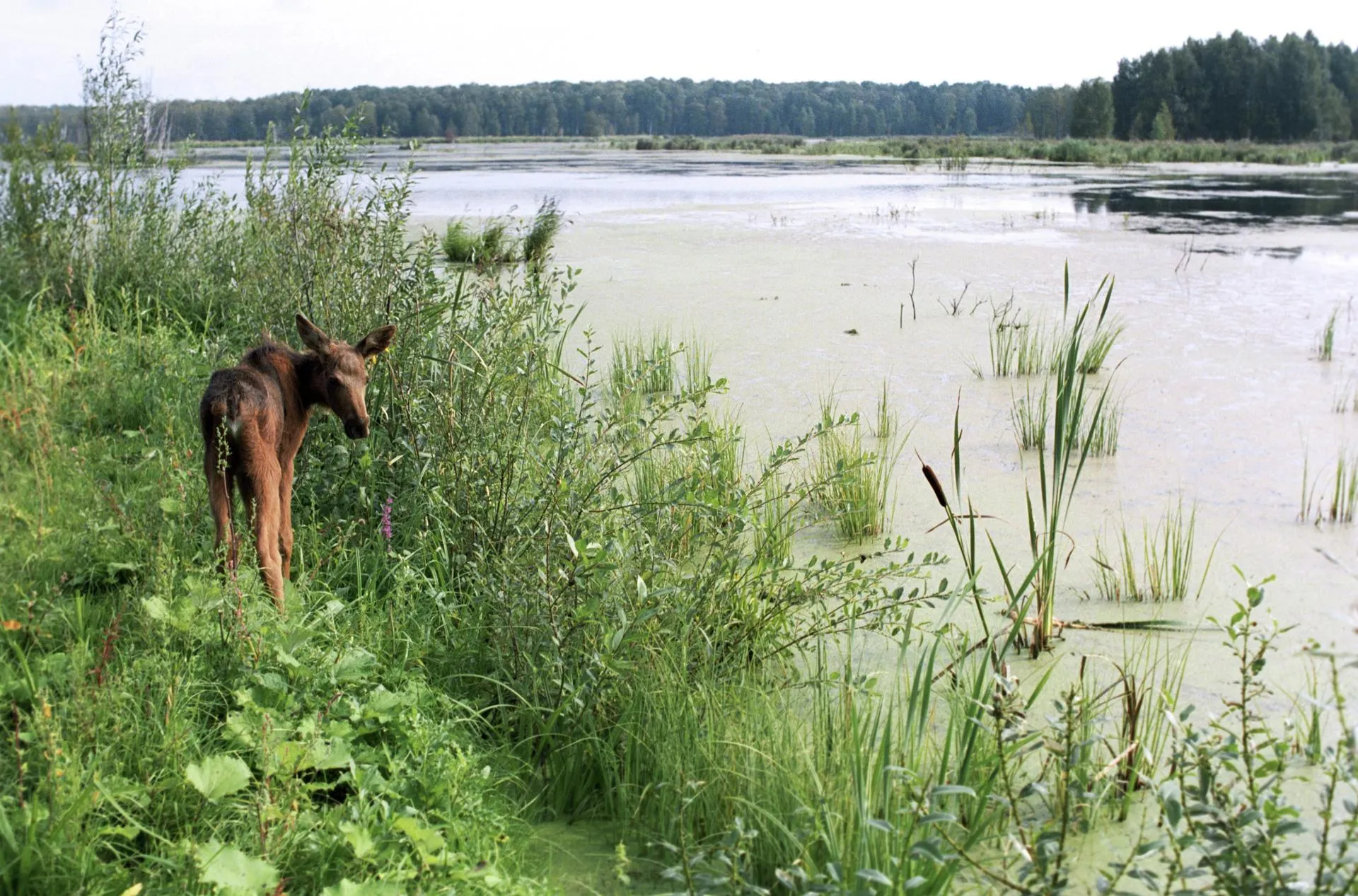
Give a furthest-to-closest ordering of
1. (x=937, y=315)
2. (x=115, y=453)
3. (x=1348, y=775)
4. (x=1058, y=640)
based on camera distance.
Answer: (x=937, y=315), (x=115, y=453), (x=1058, y=640), (x=1348, y=775)

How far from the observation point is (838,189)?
2045cm

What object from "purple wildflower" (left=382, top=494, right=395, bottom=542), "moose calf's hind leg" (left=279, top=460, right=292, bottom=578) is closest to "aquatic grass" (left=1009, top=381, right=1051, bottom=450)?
"purple wildflower" (left=382, top=494, right=395, bottom=542)

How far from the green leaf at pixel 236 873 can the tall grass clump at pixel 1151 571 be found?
2.60 meters

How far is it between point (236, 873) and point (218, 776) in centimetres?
26

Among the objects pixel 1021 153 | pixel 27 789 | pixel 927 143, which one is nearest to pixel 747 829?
pixel 27 789

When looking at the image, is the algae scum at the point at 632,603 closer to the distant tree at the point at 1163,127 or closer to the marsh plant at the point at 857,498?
the marsh plant at the point at 857,498

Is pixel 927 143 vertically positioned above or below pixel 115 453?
above

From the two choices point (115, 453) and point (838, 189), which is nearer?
point (115, 453)

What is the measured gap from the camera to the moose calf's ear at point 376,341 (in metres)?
2.79

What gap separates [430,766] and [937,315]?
625 cm

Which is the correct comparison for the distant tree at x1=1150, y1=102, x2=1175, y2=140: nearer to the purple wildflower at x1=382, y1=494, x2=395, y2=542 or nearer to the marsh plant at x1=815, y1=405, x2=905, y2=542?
the marsh plant at x1=815, y1=405, x2=905, y2=542

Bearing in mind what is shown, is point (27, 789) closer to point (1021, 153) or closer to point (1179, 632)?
point (1179, 632)

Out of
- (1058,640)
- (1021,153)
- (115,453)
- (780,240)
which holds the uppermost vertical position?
(1021,153)

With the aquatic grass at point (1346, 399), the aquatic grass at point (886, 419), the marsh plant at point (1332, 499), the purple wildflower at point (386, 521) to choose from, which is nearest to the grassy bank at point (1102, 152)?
the aquatic grass at point (1346, 399)
